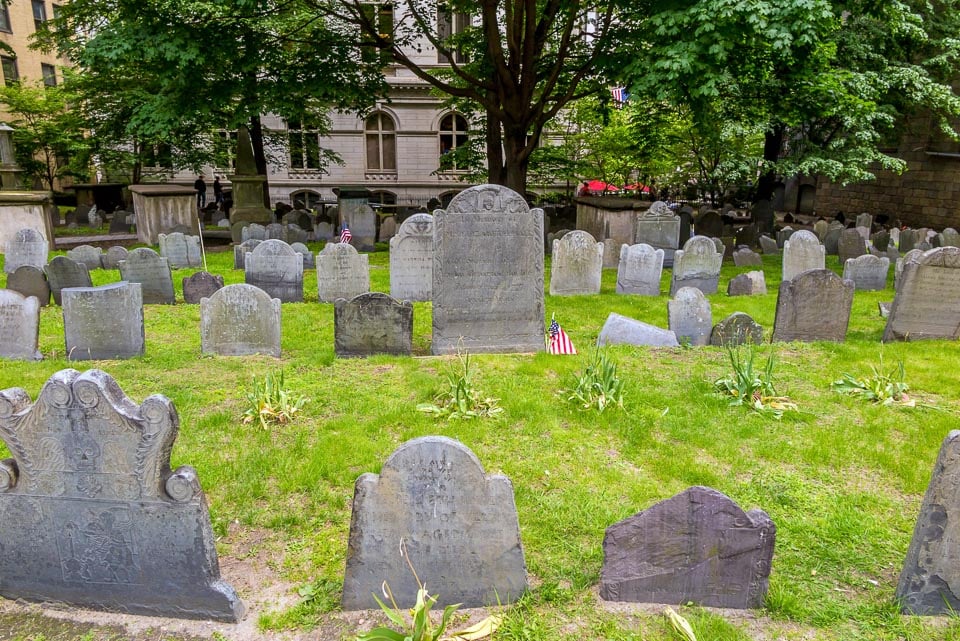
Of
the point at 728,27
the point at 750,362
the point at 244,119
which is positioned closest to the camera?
the point at 750,362

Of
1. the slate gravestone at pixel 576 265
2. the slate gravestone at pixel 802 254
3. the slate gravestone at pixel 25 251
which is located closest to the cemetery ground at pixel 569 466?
the slate gravestone at pixel 802 254

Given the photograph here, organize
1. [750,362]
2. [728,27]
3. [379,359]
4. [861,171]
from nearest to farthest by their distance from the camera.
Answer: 1. [750,362]
2. [379,359]
3. [728,27]
4. [861,171]

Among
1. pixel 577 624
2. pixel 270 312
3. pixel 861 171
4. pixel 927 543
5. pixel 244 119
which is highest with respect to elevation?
pixel 244 119

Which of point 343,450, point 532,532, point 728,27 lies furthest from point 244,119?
point 532,532

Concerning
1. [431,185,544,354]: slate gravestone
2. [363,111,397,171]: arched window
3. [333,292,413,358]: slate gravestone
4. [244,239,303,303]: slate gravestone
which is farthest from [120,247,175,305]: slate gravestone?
[363,111,397,171]: arched window

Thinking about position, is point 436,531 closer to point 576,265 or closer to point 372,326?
point 372,326

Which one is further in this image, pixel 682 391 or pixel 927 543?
pixel 682 391

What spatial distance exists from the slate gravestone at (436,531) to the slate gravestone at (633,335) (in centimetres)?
460

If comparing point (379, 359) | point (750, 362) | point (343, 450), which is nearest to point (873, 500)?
point (750, 362)

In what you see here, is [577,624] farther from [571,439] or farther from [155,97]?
[155,97]

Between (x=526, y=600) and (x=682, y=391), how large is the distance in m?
3.36

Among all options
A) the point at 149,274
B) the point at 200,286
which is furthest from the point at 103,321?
the point at 149,274

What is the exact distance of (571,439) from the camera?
526 centimetres

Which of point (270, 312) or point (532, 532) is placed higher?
point (270, 312)
